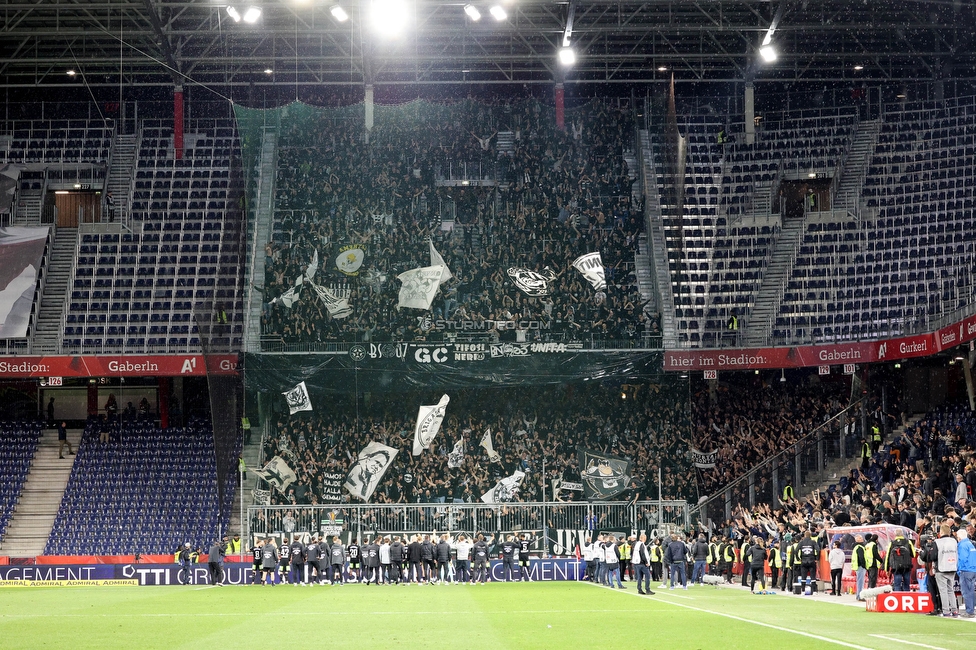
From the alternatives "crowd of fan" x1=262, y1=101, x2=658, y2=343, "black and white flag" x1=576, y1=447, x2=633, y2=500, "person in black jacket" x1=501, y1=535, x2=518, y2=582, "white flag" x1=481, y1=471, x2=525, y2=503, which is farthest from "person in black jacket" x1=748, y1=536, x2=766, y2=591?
"crowd of fan" x1=262, y1=101, x2=658, y2=343

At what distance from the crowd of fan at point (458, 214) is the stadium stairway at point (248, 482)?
412 centimetres

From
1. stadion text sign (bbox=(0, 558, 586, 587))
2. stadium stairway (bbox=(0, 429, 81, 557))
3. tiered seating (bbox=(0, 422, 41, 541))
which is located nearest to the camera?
stadion text sign (bbox=(0, 558, 586, 587))

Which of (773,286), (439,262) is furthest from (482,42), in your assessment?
(773,286)

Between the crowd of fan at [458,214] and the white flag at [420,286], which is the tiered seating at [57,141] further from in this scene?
the white flag at [420,286]

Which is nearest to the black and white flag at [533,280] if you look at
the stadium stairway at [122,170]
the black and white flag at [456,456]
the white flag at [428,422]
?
the white flag at [428,422]

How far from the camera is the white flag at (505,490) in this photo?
4156 centimetres

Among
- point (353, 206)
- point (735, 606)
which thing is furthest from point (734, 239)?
point (735, 606)

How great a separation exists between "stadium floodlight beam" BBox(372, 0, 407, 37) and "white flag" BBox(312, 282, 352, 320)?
9.48 metres

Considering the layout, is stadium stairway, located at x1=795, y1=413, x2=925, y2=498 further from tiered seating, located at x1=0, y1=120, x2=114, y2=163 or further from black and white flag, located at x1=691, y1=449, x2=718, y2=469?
tiered seating, located at x1=0, y1=120, x2=114, y2=163

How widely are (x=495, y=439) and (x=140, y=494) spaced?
12.4 metres

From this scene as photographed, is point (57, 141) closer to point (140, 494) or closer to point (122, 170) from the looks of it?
point (122, 170)

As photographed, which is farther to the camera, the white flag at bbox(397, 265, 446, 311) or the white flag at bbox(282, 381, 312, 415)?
the white flag at bbox(397, 265, 446, 311)

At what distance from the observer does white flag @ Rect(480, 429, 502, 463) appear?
1676 inches

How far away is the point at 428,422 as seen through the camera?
43.4 m
